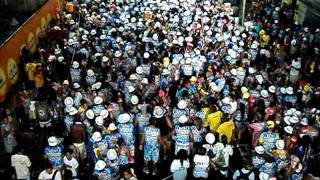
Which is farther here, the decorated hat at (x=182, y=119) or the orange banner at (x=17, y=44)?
the orange banner at (x=17, y=44)

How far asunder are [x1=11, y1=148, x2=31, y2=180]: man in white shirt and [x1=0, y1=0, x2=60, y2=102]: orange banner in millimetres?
5785

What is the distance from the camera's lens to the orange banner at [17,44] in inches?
591

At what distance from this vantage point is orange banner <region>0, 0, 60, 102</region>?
→ 591 inches

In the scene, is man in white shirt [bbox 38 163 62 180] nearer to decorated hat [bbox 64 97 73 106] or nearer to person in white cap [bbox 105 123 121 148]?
person in white cap [bbox 105 123 121 148]

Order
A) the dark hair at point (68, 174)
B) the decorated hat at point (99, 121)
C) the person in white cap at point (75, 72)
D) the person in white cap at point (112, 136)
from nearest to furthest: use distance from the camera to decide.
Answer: the dark hair at point (68, 174)
the person in white cap at point (112, 136)
the decorated hat at point (99, 121)
the person in white cap at point (75, 72)

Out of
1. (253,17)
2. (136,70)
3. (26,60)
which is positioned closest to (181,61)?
(136,70)

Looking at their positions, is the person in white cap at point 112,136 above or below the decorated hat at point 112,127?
below

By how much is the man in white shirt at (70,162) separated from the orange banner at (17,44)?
6.33 meters

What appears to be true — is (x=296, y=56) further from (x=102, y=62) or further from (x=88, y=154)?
(x=88, y=154)

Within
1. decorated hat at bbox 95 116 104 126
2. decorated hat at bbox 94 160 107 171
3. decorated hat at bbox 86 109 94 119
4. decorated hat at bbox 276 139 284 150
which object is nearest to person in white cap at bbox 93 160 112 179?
decorated hat at bbox 94 160 107 171

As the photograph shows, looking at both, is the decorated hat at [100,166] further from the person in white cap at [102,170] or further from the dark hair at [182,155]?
the dark hair at [182,155]

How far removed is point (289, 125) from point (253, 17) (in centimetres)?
1187

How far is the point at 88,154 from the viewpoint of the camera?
1045 centimetres

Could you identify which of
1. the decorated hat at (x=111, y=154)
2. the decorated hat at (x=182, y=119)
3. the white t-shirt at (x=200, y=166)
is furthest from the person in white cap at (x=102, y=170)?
the decorated hat at (x=182, y=119)
